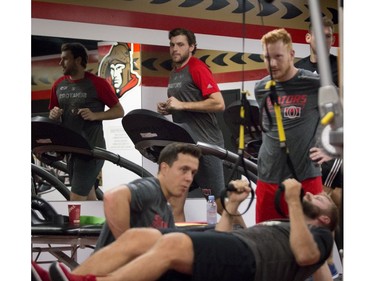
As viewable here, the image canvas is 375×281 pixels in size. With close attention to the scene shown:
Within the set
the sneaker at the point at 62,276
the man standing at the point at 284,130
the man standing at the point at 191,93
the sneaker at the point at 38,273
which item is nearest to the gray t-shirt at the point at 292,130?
the man standing at the point at 284,130

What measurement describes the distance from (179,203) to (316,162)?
511 mm

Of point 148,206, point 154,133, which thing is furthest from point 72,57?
point 148,206

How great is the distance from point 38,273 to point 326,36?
127 centimetres

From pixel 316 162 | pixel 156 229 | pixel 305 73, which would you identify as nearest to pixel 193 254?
pixel 156 229

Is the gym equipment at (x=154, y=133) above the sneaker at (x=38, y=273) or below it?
above

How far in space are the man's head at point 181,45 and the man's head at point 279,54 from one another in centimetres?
31

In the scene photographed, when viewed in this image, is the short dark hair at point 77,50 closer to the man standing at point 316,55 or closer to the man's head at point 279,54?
the man's head at point 279,54

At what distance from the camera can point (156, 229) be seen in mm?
3203

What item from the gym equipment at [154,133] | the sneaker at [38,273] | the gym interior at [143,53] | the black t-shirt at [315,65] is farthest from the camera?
the gym equipment at [154,133]

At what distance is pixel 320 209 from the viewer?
318cm

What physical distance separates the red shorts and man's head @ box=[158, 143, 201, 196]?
9.8 inches

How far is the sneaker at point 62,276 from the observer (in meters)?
3.10
